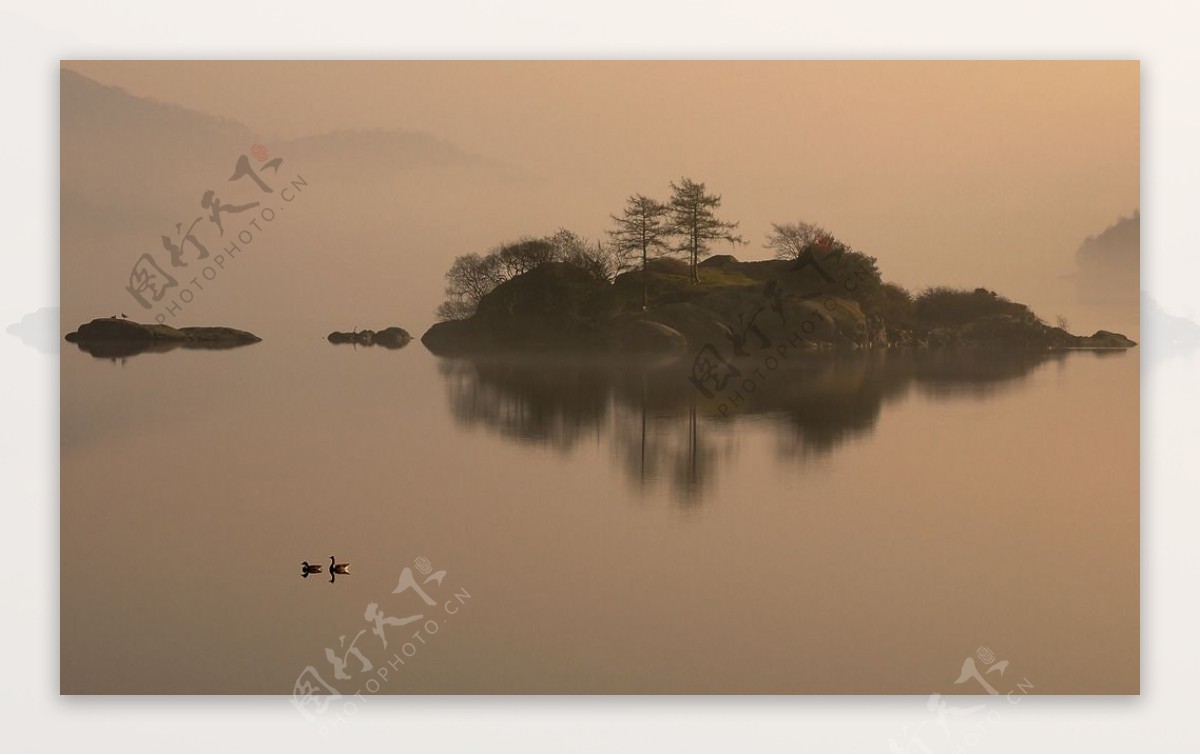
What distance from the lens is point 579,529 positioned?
5.18 metres

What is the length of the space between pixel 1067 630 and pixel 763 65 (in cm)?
304

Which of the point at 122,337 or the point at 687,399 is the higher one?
the point at 122,337

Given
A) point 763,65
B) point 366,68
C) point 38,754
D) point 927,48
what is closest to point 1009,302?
point 927,48

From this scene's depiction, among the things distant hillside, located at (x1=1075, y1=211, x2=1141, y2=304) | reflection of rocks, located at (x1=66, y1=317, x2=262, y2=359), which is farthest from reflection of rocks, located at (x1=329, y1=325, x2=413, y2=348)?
distant hillside, located at (x1=1075, y1=211, x2=1141, y2=304)

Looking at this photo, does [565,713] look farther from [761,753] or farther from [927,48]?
[927,48]

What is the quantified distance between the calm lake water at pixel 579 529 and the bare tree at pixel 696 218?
66 cm

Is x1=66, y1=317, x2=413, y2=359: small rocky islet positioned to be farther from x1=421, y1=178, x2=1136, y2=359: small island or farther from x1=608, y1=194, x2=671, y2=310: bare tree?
x1=608, y1=194, x2=671, y2=310: bare tree

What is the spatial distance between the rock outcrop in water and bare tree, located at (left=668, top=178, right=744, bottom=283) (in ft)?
0.36

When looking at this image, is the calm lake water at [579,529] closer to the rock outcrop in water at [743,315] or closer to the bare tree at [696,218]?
the rock outcrop in water at [743,315]

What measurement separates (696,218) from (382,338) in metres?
1.61

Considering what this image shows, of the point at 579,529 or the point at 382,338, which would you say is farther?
the point at 382,338

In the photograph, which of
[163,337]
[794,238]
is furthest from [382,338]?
[794,238]

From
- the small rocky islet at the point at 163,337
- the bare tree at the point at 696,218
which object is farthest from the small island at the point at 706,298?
the small rocky islet at the point at 163,337

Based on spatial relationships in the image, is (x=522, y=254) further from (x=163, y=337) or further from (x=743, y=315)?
(x=163, y=337)
